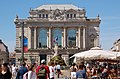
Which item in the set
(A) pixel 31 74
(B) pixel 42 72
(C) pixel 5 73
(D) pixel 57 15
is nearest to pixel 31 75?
(A) pixel 31 74

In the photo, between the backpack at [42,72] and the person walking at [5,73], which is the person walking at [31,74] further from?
the person walking at [5,73]

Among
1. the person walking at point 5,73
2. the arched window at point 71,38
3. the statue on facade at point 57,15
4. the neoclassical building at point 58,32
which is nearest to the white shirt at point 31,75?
the person walking at point 5,73

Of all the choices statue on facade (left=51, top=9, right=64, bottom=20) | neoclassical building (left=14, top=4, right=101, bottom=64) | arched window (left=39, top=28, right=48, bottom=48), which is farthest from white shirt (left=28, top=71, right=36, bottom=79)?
statue on facade (left=51, top=9, right=64, bottom=20)

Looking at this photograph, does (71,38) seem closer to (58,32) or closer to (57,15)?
(58,32)

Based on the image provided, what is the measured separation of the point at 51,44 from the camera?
101 metres

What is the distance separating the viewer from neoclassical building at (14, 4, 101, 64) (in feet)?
327

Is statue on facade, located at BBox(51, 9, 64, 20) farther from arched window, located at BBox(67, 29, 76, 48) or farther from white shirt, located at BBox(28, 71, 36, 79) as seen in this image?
white shirt, located at BBox(28, 71, 36, 79)

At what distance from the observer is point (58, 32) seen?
102375 mm

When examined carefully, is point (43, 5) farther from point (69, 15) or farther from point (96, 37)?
point (96, 37)

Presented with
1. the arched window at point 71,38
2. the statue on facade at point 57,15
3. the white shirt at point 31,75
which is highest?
the statue on facade at point 57,15

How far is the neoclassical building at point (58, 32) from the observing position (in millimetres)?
99750

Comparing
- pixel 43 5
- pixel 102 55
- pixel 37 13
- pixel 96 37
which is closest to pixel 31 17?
pixel 37 13

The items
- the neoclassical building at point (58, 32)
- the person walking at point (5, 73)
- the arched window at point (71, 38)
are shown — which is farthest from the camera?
the arched window at point (71, 38)

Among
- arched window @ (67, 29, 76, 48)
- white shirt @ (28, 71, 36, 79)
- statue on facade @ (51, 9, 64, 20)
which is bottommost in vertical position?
white shirt @ (28, 71, 36, 79)
